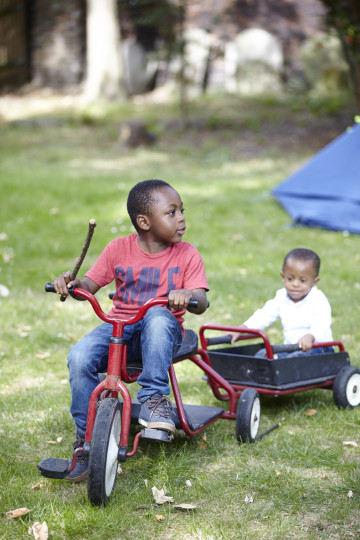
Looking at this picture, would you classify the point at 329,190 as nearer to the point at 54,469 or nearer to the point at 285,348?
the point at 285,348

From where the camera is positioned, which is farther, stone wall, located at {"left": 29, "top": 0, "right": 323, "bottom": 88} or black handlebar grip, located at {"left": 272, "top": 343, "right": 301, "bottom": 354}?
stone wall, located at {"left": 29, "top": 0, "right": 323, "bottom": 88}

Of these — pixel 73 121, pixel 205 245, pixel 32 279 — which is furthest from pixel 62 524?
pixel 73 121

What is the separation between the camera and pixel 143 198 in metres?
3.29

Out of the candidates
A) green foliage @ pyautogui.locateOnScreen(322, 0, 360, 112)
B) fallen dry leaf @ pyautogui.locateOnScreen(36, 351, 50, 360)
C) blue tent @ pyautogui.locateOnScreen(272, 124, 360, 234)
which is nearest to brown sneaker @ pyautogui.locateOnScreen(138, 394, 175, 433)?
fallen dry leaf @ pyautogui.locateOnScreen(36, 351, 50, 360)

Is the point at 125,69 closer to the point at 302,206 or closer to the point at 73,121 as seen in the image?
the point at 73,121

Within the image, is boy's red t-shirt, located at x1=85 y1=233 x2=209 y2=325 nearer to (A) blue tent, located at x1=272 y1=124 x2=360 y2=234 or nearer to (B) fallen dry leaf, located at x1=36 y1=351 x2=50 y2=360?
(B) fallen dry leaf, located at x1=36 y1=351 x2=50 y2=360

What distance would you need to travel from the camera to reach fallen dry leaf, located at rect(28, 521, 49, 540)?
2.61 m

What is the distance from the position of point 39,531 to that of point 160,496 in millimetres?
529

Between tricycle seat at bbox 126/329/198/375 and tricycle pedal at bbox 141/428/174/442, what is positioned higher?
tricycle seat at bbox 126/329/198/375

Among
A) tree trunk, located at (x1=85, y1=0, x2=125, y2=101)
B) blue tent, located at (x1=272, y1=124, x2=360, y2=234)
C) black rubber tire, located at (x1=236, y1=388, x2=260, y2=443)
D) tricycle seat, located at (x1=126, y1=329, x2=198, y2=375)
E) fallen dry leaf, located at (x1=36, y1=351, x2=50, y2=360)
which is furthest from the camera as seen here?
tree trunk, located at (x1=85, y1=0, x2=125, y2=101)

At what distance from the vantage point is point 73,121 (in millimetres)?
14523

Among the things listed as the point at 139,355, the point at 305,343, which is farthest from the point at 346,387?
the point at 139,355

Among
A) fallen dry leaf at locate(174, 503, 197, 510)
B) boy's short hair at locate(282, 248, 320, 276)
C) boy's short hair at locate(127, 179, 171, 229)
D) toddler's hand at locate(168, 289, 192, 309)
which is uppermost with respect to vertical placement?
boy's short hair at locate(127, 179, 171, 229)

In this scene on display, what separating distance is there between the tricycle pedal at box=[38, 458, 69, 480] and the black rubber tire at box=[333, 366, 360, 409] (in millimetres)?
1604
